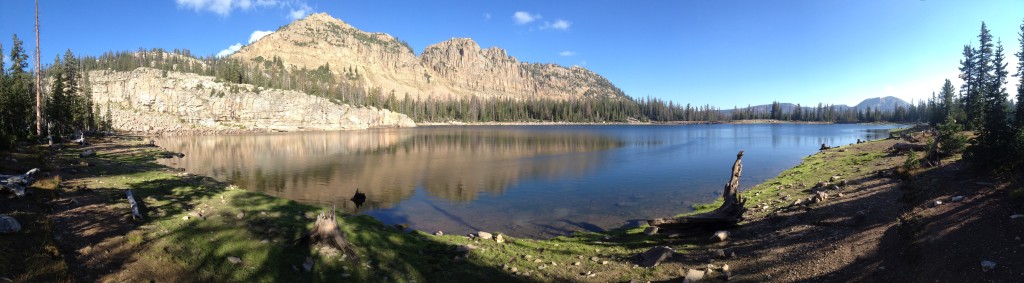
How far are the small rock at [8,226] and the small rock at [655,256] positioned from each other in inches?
674

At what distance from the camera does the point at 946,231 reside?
1130cm

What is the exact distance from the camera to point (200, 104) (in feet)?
536

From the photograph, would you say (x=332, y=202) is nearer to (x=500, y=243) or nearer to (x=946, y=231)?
(x=500, y=243)

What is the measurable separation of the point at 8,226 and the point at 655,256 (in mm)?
17805

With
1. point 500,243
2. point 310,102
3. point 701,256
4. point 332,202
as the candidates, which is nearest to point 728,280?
point 701,256

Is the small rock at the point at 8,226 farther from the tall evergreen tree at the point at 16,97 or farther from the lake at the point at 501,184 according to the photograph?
the tall evergreen tree at the point at 16,97

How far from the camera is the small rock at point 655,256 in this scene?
12.9 meters

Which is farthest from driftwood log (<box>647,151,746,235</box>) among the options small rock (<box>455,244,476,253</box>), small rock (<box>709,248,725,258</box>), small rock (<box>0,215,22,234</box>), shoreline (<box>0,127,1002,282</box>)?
small rock (<box>0,215,22,234</box>)

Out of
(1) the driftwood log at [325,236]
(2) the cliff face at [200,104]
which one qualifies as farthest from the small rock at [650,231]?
(2) the cliff face at [200,104]

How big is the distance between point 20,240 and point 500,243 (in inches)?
541

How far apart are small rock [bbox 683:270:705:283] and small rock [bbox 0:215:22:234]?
1745 centimetres

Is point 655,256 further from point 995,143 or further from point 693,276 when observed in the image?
point 995,143

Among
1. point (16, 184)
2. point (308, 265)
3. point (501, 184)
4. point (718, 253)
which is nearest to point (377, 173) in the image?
point (501, 184)

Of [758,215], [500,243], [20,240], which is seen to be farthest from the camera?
[758,215]
